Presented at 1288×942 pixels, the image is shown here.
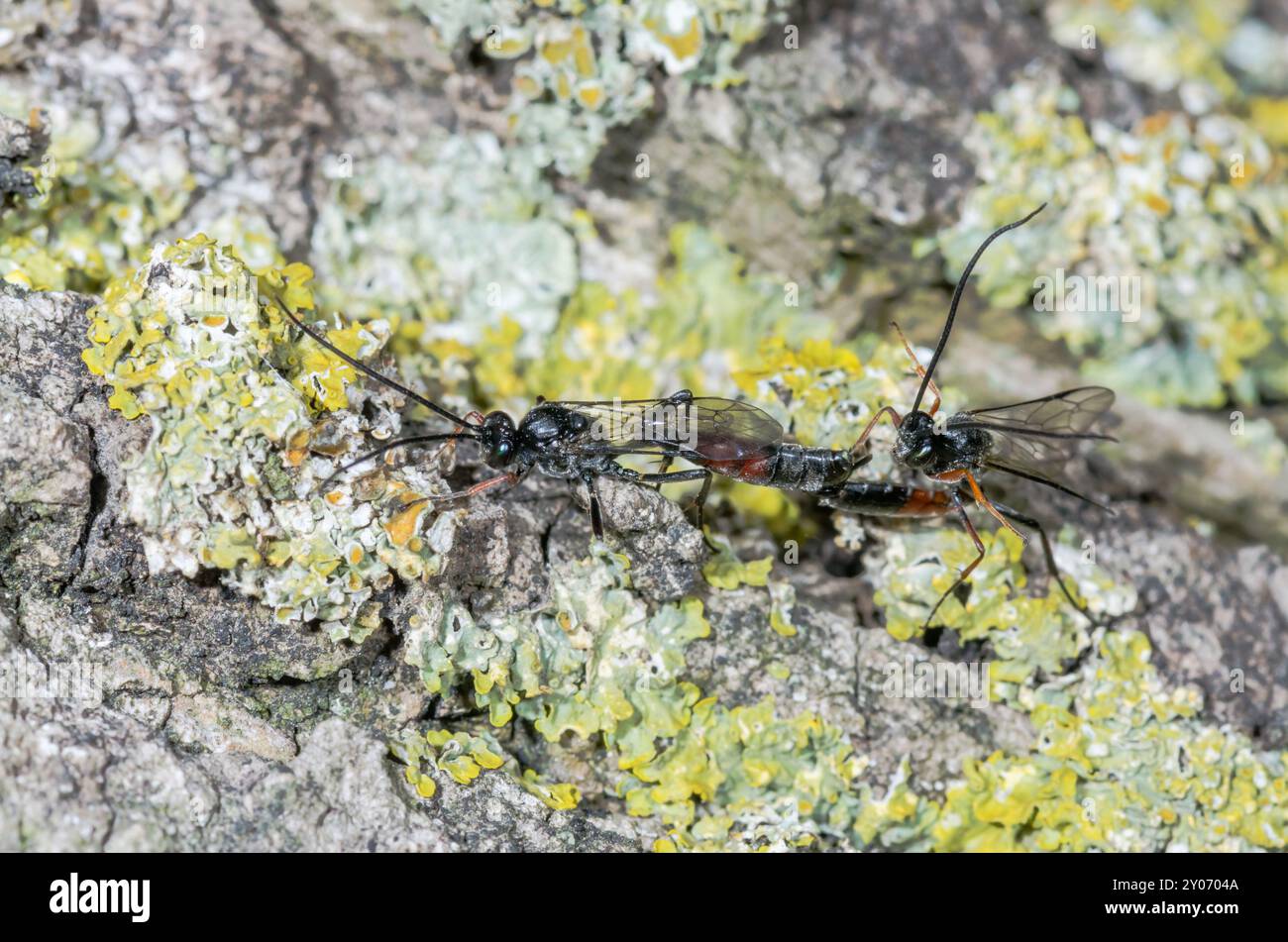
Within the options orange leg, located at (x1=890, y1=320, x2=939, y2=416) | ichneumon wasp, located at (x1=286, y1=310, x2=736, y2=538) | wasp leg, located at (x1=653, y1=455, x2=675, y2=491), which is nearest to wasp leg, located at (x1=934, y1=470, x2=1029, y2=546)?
orange leg, located at (x1=890, y1=320, x2=939, y2=416)

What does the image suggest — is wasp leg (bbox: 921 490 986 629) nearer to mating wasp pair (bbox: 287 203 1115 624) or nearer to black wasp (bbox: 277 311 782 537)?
mating wasp pair (bbox: 287 203 1115 624)

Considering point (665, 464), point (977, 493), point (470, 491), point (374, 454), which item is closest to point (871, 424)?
point (977, 493)

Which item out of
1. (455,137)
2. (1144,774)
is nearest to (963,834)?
(1144,774)

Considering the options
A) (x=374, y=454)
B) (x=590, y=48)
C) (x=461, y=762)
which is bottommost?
(x=461, y=762)

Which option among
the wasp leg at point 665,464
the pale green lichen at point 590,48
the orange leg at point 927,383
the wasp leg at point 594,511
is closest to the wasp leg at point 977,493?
the orange leg at point 927,383

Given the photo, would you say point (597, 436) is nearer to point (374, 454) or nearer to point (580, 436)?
point (580, 436)

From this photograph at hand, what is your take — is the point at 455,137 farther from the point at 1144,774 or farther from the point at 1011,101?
the point at 1144,774
